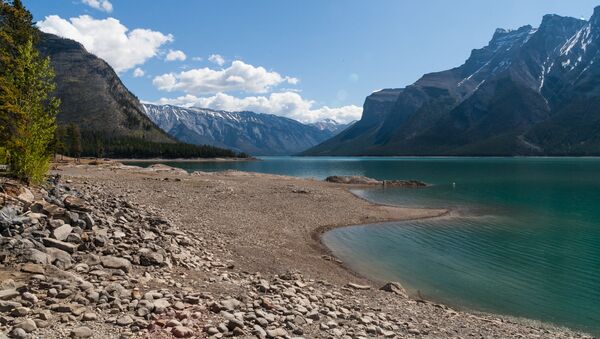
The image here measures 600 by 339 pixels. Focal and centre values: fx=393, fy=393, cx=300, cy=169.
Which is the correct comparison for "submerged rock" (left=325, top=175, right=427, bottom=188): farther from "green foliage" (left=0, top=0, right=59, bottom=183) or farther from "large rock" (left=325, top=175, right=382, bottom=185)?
"green foliage" (left=0, top=0, right=59, bottom=183)

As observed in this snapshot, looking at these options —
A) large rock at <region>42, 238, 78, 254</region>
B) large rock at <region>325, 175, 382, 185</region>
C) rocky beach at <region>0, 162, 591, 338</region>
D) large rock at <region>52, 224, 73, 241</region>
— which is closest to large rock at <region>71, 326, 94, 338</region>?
rocky beach at <region>0, 162, 591, 338</region>

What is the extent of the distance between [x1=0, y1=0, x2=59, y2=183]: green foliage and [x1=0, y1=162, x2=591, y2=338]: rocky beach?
1.66 m

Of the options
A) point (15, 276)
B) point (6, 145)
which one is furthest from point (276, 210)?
point (15, 276)

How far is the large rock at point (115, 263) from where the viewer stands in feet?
47.8

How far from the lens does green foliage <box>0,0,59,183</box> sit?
21.6 m

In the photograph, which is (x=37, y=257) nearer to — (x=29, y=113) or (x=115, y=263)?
(x=115, y=263)

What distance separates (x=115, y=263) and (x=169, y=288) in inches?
98.5

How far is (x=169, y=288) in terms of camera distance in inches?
551

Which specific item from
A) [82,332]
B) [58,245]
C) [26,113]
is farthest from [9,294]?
[26,113]

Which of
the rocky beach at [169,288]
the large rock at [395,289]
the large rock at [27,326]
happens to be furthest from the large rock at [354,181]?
the large rock at [27,326]

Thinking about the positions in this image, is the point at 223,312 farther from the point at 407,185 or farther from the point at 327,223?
the point at 407,185

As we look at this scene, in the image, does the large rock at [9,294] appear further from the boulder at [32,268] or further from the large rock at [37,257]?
the large rock at [37,257]

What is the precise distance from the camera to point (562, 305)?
2114cm

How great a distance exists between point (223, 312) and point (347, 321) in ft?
15.6
